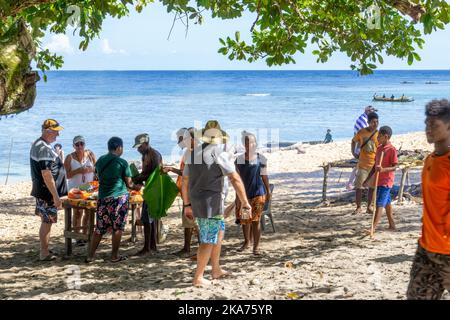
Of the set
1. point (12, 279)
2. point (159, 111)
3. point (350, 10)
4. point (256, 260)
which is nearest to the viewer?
point (12, 279)

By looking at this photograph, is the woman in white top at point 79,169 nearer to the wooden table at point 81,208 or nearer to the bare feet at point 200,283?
the wooden table at point 81,208

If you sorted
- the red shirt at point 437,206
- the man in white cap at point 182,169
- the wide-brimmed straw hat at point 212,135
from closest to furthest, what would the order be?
the red shirt at point 437,206 → the wide-brimmed straw hat at point 212,135 → the man in white cap at point 182,169

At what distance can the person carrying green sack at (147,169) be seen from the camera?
8.43 metres

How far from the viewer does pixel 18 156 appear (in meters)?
31.8

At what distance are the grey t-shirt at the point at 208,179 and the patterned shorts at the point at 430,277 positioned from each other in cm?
257

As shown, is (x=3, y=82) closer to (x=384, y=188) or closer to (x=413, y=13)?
(x=413, y=13)

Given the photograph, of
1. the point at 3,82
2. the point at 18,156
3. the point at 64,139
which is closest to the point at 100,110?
the point at 64,139

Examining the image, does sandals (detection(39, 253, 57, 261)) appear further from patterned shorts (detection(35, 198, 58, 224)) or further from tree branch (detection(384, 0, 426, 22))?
tree branch (detection(384, 0, 426, 22))

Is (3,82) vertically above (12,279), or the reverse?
(3,82)

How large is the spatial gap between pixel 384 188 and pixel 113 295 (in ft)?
14.4

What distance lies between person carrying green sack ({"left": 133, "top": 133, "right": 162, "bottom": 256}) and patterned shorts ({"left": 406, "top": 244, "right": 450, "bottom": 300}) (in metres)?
4.50

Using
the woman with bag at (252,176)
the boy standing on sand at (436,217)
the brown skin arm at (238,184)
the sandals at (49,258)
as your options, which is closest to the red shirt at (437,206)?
the boy standing on sand at (436,217)

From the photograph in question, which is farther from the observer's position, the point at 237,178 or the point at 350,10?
the point at 350,10
